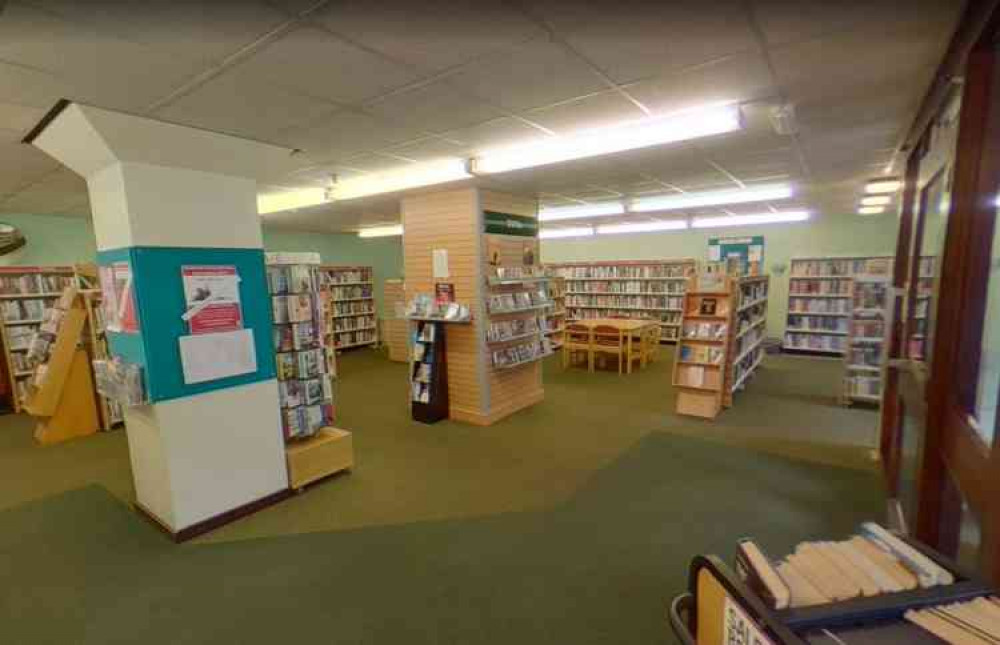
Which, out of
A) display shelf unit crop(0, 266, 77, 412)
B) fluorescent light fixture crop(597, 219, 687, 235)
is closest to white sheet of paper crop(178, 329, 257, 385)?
display shelf unit crop(0, 266, 77, 412)

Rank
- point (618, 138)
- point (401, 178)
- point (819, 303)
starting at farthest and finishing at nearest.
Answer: point (819, 303) < point (401, 178) < point (618, 138)

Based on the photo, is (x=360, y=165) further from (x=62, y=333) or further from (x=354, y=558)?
(x=62, y=333)

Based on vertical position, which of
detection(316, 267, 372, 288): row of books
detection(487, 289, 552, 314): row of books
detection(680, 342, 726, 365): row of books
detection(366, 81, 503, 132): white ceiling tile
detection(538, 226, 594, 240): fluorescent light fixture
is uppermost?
detection(366, 81, 503, 132): white ceiling tile

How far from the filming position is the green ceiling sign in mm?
5249

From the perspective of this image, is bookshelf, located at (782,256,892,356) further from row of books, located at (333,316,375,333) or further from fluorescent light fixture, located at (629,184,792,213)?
row of books, located at (333,316,375,333)

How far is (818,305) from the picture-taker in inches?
334

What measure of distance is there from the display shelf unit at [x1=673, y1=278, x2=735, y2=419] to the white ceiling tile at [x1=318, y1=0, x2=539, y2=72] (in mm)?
4465

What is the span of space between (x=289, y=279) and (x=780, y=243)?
10464 millimetres

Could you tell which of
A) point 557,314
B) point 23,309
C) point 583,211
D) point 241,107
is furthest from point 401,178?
point 23,309

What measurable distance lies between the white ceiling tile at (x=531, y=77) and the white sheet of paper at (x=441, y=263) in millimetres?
2690

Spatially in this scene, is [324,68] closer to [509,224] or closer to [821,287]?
[509,224]

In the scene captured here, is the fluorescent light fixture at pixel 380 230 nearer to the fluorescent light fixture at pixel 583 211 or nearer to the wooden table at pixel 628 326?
the fluorescent light fixture at pixel 583 211

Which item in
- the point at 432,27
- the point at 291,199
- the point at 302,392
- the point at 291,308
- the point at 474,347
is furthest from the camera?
the point at 291,199

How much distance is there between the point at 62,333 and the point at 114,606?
4.28 meters
